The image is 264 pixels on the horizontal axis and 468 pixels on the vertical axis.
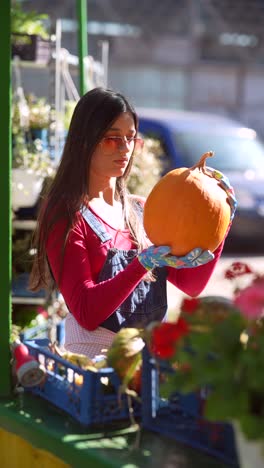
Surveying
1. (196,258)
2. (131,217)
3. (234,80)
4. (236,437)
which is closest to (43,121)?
(131,217)

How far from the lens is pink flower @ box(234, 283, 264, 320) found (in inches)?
53.3

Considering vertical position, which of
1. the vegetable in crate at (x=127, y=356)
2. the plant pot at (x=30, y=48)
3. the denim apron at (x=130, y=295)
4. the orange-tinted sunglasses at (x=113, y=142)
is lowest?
the denim apron at (x=130, y=295)

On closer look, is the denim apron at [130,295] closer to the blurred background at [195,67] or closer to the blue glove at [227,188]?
the blue glove at [227,188]

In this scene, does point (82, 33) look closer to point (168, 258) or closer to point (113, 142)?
point (113, 142)

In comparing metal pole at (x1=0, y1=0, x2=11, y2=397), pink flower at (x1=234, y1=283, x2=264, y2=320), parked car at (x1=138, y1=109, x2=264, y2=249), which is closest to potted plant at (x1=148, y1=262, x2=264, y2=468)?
pink flower at (x1=234, y1=283, x2=264, y2=320)

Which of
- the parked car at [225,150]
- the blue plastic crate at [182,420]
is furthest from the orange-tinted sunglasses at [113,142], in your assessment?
the parked car at [225,150]

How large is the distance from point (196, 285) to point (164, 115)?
7695 mm

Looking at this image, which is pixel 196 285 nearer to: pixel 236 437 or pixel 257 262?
pixel 236 437

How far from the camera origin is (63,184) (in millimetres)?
2422

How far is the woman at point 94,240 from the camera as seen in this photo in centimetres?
228

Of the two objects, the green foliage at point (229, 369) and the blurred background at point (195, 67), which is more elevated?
the green foliage at point (229, 369)

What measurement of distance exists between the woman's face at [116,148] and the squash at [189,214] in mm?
300

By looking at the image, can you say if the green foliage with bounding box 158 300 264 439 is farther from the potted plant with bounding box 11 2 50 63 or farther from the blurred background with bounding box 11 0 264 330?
the blurred background with bounding box 11 0 264 330

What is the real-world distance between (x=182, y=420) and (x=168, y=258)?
0.42m
